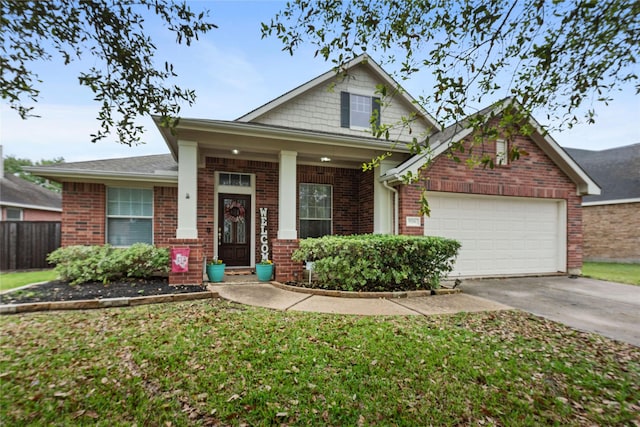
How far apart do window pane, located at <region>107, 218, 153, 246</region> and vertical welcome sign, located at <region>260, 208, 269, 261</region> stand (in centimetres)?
Answer: 327

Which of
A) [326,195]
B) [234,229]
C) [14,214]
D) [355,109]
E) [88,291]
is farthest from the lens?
[14,214]

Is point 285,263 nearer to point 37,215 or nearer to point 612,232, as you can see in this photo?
point 612,232

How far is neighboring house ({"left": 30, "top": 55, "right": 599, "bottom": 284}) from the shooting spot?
761 centimetres

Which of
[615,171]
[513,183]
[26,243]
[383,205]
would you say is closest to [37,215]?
[26,243]

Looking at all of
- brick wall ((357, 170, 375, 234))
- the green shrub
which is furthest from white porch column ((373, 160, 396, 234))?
the green shrub

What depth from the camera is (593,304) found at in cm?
564

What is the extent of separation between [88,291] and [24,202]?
45.0 ft

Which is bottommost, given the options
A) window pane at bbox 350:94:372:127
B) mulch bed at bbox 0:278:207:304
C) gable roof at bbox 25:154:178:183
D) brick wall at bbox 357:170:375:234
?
mulch bed at bbox 0:278:207:304

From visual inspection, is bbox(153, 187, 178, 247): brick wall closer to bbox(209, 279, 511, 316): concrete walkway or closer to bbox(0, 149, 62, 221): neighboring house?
bbox(209, 279, 511, 316): concrete walkway

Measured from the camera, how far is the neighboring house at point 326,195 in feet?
25.0

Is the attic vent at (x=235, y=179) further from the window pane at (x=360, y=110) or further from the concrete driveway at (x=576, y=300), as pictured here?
the concrete driveway at (x=576, y=300)

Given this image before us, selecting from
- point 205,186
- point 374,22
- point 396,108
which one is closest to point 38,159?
point 205,186

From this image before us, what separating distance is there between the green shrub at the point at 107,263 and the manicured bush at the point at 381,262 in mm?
3733

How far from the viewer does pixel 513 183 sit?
8430 mm
